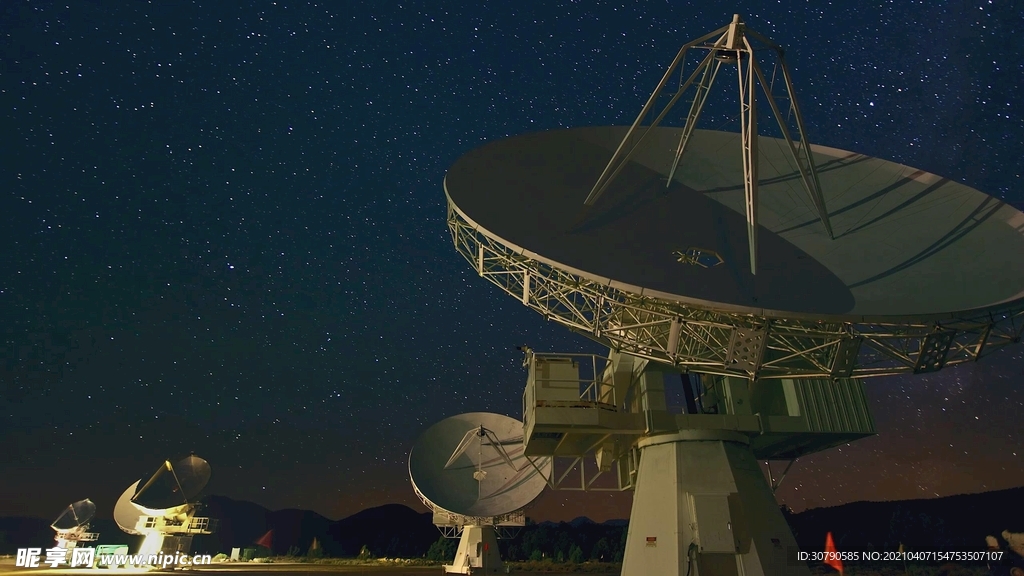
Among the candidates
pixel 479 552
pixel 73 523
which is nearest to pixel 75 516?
pixel 73 523

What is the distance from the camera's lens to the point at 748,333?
42.0 ft

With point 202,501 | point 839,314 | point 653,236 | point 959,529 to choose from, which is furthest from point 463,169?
point 959,529

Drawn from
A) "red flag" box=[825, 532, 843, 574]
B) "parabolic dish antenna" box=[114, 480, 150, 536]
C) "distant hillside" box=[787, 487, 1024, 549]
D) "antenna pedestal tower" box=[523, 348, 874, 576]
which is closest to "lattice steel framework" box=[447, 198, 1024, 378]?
"antenna pedestal tower" box=[523, 348, 874, 576]

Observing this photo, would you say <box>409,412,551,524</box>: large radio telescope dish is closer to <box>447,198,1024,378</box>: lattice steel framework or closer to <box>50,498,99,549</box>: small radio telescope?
<box>447,198,1024,378</box>: lattice steel framework

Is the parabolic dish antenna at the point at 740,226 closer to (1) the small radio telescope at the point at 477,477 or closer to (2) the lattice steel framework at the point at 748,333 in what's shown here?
(2) the lattice steel framework at the point at 748,333

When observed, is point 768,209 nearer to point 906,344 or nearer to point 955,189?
point 955,189

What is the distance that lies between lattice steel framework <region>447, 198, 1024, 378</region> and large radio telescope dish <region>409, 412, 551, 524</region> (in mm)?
16666

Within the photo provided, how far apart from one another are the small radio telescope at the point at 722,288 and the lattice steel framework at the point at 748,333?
0.15 ft

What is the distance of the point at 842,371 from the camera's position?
13062 millimetres

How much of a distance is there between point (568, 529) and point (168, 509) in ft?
211

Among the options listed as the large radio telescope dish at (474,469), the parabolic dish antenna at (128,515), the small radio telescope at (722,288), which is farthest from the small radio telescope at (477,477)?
the parabolic dish antenna at (128,515)

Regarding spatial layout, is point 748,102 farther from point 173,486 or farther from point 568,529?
point 568,529

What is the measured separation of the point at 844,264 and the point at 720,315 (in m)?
3.75

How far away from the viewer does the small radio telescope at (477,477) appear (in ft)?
97.2
